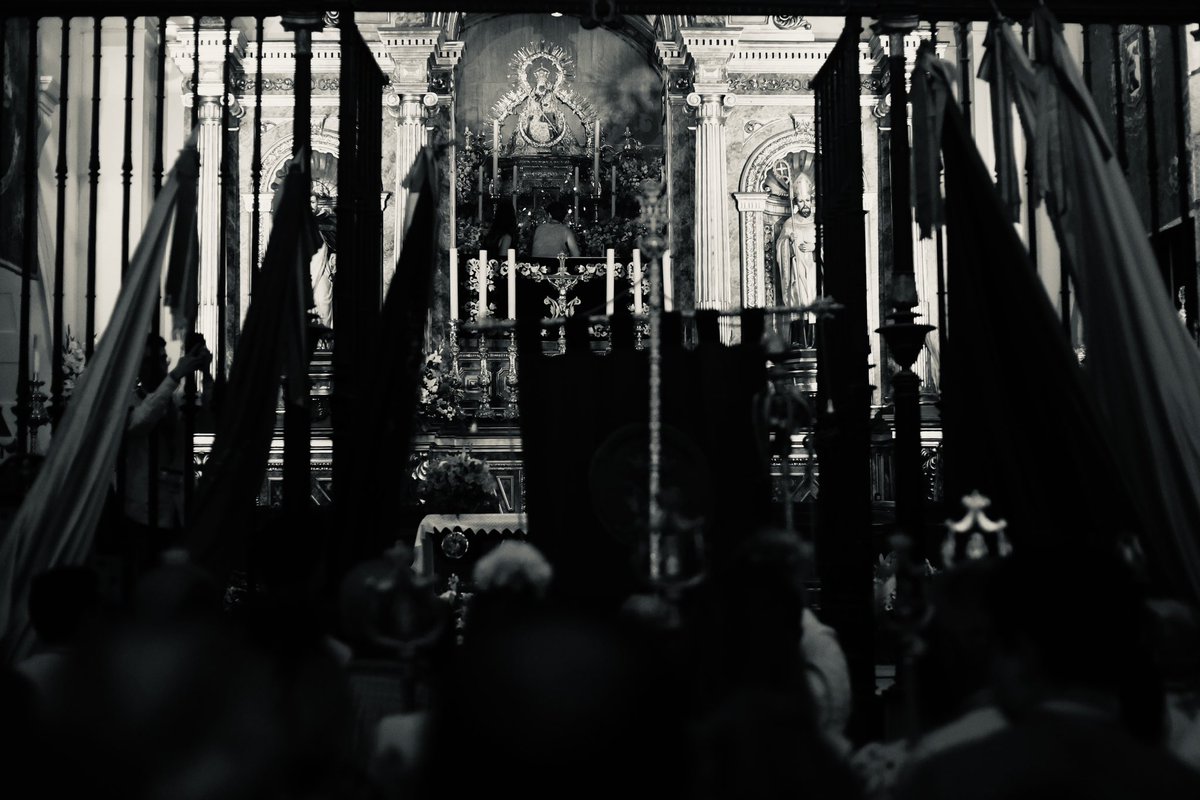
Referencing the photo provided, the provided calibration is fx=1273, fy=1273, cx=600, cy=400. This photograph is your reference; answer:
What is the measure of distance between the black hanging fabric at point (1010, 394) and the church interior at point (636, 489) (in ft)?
0.04

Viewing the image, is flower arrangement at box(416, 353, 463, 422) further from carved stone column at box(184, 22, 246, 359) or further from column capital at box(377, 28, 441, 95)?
column capital at box(377, 28, 441, 95)

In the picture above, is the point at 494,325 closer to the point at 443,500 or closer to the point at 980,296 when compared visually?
the point at 980,296

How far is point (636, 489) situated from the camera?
418 cm

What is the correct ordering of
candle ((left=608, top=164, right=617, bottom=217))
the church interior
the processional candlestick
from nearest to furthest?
the church interior < the processional candlestick < candle ((left=608, top=164, right=617, bottom=217))

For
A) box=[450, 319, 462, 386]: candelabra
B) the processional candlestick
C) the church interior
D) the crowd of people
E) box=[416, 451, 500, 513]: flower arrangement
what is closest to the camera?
the crowd of people

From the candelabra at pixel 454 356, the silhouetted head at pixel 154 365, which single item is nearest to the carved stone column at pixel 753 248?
the candelabra at pixel 454 356

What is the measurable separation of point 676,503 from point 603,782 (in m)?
2.25

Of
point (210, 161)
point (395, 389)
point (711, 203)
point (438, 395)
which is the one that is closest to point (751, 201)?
point (711, 203)

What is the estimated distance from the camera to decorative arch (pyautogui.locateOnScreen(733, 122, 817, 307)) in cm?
961

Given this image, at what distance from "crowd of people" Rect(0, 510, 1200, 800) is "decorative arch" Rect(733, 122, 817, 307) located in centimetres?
718

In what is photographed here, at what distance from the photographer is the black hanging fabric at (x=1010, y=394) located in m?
3.69

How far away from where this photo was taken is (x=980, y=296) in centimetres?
396

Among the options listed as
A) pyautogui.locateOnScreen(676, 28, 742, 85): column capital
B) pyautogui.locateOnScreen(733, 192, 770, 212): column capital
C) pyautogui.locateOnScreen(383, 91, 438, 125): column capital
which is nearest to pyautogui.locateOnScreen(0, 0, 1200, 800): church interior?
pyautogui.locateOnScreen(383, 91, 438, 125): column capital

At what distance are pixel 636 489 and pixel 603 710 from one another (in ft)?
10.1
